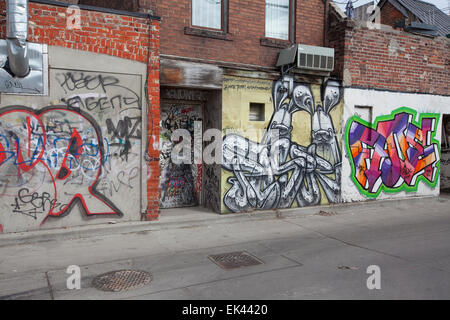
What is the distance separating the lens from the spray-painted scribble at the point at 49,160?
646 centimetres

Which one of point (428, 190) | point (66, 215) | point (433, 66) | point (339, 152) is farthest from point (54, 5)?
point (428, 190)

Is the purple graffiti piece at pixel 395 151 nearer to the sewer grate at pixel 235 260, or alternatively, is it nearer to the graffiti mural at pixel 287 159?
the graffiti mural at pixel 287 159

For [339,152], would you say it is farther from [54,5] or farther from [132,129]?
[54,5]

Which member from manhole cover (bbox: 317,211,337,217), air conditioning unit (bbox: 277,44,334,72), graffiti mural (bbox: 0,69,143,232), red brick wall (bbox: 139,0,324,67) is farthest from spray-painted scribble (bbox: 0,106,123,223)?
manhole cover (bbox: 317,211,337,217)

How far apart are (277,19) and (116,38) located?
4.31 metres

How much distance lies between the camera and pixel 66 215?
22.5ft

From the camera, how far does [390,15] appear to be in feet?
55.8

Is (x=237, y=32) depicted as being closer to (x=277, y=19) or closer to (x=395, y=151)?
(x=277, y=19)

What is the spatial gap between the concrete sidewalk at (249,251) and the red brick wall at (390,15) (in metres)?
11.2

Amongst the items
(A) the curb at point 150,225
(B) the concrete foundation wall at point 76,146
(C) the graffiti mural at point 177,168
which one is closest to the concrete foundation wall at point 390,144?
(A) the curb at point 150,225

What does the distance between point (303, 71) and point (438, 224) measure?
14.9 ft

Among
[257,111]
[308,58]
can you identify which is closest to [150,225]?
[257,111]

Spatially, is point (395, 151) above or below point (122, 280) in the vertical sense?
above

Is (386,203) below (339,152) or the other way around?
below
